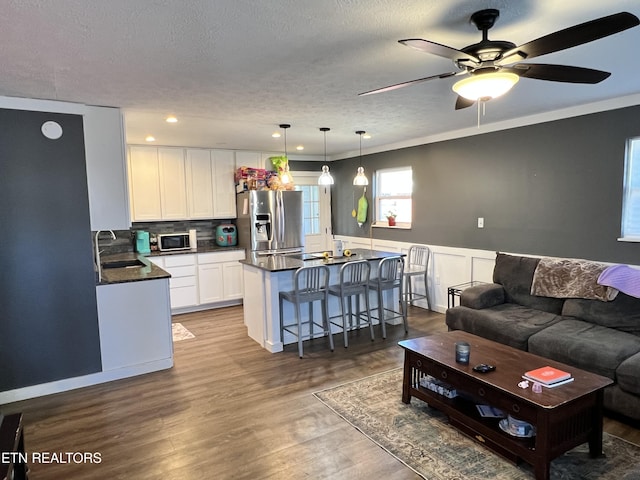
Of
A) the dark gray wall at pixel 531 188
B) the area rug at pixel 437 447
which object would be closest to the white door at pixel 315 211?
the dark gray wall at pixel 531 188

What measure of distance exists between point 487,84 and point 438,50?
0.33 m

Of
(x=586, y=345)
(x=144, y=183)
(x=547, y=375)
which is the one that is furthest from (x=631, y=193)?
(x=144, y=183)

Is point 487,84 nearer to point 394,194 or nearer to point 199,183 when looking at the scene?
point 394,194

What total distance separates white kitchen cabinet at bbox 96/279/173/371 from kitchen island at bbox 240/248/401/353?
941 mm

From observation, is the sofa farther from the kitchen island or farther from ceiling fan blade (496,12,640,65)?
ceiling fan blade (496,12,640,65)

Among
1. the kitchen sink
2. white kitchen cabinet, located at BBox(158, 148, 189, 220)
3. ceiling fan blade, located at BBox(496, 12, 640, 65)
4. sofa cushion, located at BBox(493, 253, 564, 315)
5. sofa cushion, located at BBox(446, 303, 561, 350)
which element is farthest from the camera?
white kitchen cabinet, located at BBox(158, 148, 189, 220)

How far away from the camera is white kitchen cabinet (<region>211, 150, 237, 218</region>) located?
20.3 feet

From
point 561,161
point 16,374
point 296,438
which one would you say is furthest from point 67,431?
point 561,161

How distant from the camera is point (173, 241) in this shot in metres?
5.93

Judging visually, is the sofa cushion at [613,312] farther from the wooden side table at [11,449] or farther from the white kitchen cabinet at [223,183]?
the white kitchen cabinet at [223,183]

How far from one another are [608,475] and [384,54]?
2.69 meters

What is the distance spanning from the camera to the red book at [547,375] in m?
2.29

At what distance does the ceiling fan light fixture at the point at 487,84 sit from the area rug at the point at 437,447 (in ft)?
6.40

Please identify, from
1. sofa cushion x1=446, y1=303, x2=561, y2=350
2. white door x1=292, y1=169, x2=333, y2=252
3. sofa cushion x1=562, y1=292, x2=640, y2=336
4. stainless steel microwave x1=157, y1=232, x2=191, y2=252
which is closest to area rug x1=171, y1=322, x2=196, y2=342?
stainless steel microwave x1=157, y1=232, x2=191, y2=252
